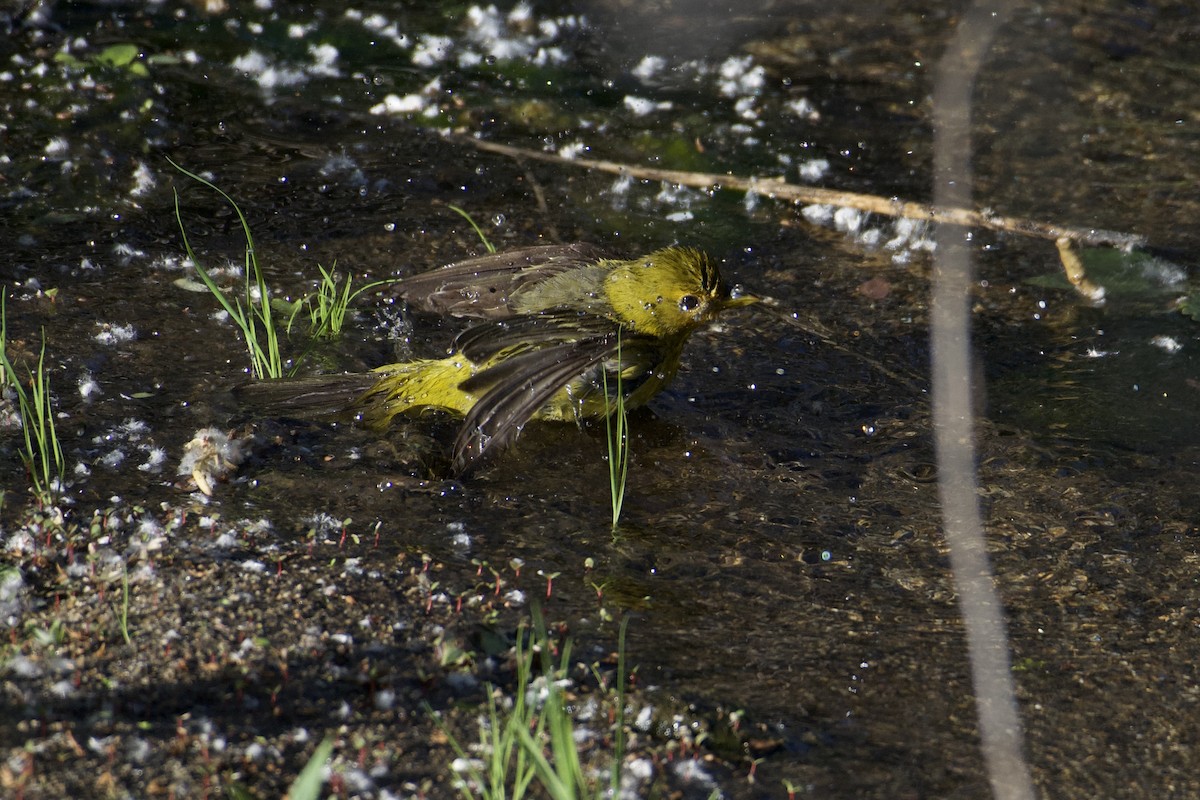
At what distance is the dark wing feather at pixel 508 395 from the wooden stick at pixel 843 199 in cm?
225

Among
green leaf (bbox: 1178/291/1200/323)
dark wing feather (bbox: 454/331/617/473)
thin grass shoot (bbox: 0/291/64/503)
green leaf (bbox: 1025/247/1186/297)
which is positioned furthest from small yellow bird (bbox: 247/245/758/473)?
green leaf (bbox: 1178/291/1200/323)

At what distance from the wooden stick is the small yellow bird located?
4.91 feet

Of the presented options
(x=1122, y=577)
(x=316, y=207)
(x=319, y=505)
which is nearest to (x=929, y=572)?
(x=1122, y=577)

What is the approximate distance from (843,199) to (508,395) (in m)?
2.59

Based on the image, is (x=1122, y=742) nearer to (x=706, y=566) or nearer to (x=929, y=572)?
(x=929, y=572)

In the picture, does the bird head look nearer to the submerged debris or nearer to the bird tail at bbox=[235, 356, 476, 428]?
the bird tail at bbox=[235, 356, 476, 428]

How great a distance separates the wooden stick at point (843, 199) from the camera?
576 centimetres

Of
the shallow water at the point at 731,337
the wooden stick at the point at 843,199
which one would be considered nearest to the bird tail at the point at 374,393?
the shallow water at the point at 731,337

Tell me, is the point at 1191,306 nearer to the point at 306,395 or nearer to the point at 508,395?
the point at 508,395

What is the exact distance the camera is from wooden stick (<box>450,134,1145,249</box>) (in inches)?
227

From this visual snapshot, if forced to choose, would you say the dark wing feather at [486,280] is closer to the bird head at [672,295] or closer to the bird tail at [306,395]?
the bird head at [672,295]

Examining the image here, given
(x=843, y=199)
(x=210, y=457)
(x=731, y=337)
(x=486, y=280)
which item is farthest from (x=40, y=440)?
(x=843, y=199)

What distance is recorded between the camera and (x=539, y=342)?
4.25 meters

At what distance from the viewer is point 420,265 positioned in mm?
5457
